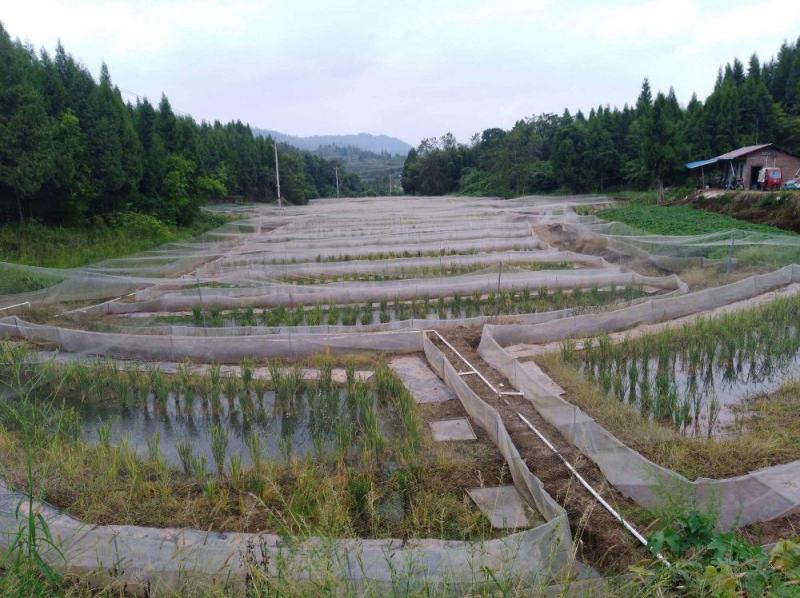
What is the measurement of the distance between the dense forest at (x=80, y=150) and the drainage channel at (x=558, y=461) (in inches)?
464

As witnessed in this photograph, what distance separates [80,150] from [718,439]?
16078 mm

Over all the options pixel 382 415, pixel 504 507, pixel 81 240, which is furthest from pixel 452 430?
pixel 81 240

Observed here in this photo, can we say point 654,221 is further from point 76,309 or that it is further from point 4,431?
point 4,431

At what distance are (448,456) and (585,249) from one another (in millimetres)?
11686

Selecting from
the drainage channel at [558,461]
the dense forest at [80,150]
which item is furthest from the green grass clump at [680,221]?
the dense forest at [80,150]

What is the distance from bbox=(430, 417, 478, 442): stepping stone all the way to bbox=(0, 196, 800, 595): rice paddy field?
4cm

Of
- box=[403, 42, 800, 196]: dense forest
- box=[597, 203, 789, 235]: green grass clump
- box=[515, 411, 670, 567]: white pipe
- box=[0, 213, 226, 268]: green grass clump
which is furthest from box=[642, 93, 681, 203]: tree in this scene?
box=[515, 411, 670, 567]: white pipe

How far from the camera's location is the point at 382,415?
18.7 feet

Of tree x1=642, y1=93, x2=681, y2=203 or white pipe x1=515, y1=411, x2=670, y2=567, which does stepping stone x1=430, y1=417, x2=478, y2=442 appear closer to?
white pipe x1=515, y1=411, x2=670, y2=567

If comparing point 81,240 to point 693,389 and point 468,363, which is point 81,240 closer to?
point 468,363

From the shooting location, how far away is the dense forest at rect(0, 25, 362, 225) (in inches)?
492

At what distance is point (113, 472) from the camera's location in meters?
4.16

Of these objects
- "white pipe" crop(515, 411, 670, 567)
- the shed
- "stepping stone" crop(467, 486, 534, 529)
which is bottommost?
"stepping stone" crop(467, 486, 534, 529)

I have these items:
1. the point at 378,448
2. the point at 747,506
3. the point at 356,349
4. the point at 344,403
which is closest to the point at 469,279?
the point at 356,349
